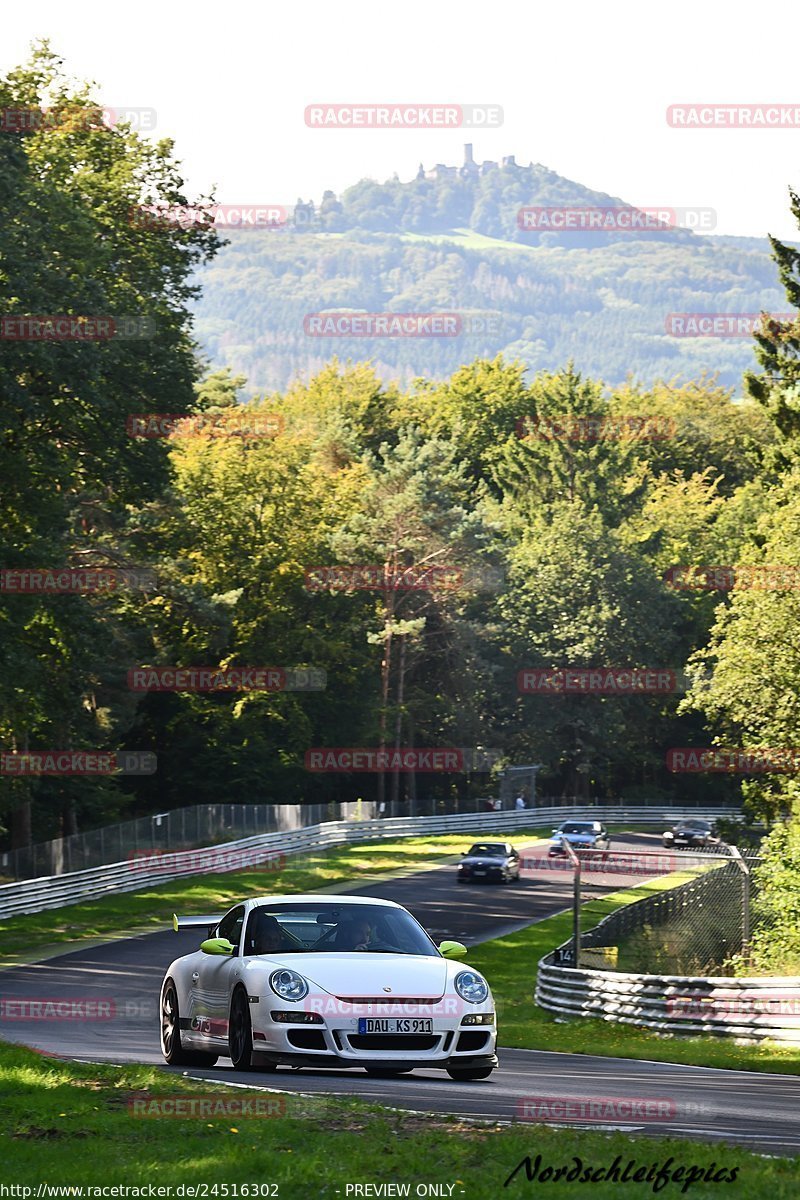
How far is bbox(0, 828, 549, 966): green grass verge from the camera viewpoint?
131 feet

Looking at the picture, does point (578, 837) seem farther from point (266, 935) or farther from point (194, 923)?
point (266, 935)

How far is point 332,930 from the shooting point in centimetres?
1352

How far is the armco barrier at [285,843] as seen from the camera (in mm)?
43538

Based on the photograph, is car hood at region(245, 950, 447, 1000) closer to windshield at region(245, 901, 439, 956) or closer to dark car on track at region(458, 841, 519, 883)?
windshield at region(245, 901, 439, 956)

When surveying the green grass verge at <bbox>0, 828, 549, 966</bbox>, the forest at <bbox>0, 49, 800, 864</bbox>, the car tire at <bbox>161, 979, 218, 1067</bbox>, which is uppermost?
the forest at <bbox>0, 49, 800, 864</bbox>

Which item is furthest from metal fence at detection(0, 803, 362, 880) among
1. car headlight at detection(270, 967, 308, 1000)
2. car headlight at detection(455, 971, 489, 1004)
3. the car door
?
car headlight at detection(455, 971, 489, 1004)

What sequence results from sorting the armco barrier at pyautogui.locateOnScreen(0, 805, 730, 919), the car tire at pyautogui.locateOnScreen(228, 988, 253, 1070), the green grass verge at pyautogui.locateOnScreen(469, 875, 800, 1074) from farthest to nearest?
the armco barrier at pyautogui.locateOnScreen(0, 805, 730, 919), the green grass verge at pyautogui.locateOnScreen(469, 875, 800, 1074), the car tire at pyautogui.locateOnScreen(228, 988, 253, 1070)

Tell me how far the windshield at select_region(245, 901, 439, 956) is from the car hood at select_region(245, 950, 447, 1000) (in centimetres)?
24

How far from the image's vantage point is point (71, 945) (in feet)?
126

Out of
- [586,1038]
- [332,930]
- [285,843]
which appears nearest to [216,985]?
[332,930]

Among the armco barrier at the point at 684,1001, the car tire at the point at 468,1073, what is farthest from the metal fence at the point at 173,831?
the car tire at the point at 468,1073

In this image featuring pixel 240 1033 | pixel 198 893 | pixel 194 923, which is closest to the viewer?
pixel 240 1033

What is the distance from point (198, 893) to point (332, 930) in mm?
35507

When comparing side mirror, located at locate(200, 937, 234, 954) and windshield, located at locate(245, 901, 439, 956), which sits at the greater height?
windshield, located at locate(245, 901, 439, 956)
